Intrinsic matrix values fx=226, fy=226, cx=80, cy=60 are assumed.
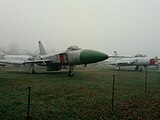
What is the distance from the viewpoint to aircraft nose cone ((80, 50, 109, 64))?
19016 millimetres

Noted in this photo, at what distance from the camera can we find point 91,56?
62.7 ft

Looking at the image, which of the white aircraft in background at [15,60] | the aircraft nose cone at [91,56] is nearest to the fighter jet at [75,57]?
the aircraft nose cone at [91,56]

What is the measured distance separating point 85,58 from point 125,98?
9.78 m

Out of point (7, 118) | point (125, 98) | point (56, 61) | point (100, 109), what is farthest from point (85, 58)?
point (7, 118)

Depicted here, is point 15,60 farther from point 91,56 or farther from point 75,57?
point 91,56

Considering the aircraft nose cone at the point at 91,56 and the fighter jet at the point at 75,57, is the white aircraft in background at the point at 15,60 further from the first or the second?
the aircraft nose cone at the point at 91,56

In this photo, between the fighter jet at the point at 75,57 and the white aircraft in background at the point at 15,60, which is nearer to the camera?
the fighter jet at the point at 75,57

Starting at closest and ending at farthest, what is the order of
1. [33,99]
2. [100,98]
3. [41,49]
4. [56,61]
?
1. [33,99]
2. [100,98]
3. [56,61]
4. [41,49]

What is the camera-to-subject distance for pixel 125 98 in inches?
391

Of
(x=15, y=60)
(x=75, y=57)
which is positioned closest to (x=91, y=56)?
(x=75, y=57)

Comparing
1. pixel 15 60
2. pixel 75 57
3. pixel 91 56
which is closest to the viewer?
pixel 91 56

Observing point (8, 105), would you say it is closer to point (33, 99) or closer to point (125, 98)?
point (33, 99)

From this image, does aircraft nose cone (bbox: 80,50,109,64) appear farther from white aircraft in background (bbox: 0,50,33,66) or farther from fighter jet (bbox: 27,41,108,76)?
white aircraft in background (bbox: 0,50,33,66)

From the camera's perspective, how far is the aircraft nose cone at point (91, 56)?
1902 centimetres
